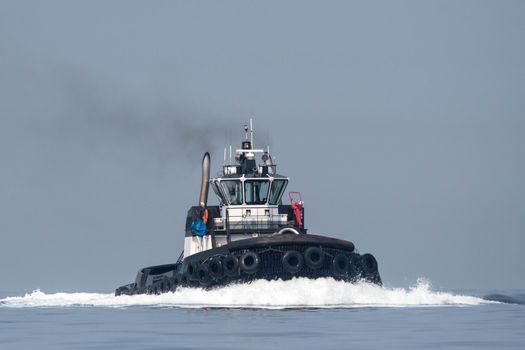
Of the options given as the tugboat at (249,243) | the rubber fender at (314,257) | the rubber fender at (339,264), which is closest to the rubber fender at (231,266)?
the tugboat at (249,243)

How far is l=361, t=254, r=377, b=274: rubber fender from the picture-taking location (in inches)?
1838

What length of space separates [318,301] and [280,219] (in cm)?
729

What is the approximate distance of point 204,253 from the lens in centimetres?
4669

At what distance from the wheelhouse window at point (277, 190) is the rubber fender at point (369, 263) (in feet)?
20.2

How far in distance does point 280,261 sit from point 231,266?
1.91 m

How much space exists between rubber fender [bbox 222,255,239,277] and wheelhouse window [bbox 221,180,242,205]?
6.54 meters

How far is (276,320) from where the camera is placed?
3731cm

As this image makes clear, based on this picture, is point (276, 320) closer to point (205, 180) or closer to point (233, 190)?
point (233, 190)

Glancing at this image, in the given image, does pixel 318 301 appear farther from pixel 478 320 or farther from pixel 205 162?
pixel 205 162

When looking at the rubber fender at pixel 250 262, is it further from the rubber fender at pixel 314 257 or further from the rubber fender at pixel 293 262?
the rubber fender at pixel 314 257

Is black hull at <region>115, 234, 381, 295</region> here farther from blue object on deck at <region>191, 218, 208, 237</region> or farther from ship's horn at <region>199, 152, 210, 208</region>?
ship's horn at <region>199, 152, 210, 208</region>

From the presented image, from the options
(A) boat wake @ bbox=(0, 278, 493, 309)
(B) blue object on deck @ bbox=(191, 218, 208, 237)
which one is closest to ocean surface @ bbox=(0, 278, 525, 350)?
(A) boat wake @ bbox=(0, 278, 493, 309)

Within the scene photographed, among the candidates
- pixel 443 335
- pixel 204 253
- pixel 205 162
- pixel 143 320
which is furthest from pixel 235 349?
pixel 205 162

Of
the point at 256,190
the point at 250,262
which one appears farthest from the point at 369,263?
the point at 256,190
